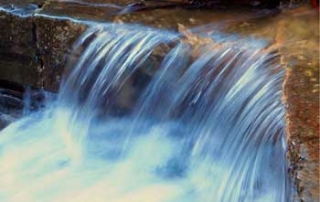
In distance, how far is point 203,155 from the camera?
3.51 meters

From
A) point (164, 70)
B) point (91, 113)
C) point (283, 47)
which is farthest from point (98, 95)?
point (283, 47)

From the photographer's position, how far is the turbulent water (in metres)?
3.27

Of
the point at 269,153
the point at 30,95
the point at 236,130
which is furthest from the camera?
the point at 30,95

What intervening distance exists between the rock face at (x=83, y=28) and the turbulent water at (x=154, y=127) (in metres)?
0.11

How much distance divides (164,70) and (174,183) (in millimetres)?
731

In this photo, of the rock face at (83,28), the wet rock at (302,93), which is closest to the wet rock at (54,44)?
the rock face at (83,28)

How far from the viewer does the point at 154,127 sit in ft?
12.6

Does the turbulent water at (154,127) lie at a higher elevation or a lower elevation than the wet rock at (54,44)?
lower

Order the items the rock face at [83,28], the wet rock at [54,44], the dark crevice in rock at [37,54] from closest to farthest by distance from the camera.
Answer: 1. the rock face at [83,28]
2. the wet rock at [54,44]
3. the dark crevice in rock at [37,54]

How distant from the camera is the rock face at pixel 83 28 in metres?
3.64

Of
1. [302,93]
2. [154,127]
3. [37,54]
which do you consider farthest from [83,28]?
[302,93]

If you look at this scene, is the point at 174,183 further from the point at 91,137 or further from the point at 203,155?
the point at 91,137

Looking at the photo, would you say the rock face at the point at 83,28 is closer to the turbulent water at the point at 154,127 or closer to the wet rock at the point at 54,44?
the wet rock at the point at 54,44

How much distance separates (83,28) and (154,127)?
2.89ft
